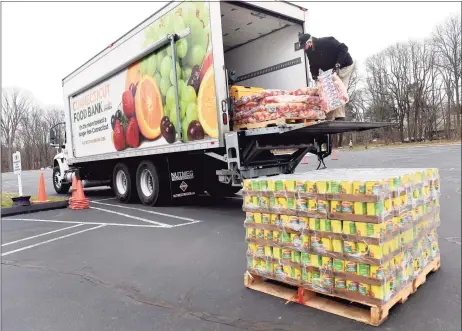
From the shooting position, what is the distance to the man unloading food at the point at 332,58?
20.5ft

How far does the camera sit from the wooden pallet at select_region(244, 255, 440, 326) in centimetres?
291

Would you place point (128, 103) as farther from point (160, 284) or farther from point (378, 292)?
point (378, 292)

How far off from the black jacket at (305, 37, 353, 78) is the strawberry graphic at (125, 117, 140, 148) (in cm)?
460

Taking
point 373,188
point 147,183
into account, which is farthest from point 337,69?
point 147,183

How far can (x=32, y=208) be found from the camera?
32.8ft

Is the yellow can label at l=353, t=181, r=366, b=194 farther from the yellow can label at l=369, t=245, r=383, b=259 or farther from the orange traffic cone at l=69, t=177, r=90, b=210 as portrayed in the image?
the orange traffic cone at l=69, t=177, r=90, b=210

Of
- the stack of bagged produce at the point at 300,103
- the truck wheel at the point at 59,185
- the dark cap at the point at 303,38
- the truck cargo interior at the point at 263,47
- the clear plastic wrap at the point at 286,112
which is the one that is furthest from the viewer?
the truck wheel at the point at 59,185

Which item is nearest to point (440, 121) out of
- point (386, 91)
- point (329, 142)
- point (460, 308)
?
point (386, 91)

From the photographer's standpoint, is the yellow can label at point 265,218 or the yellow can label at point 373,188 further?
the yellow can label at point 265,218

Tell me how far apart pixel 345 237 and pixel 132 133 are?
24.0ft

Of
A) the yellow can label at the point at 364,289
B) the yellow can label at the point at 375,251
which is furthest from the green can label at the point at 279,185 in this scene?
the yellow can label at the point at 364,289

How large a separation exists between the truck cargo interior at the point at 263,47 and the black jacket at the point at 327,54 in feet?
5.05

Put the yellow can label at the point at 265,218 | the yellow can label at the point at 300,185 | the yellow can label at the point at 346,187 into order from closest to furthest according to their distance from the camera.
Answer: the yellow can label at the point at 346,187 → the yellow can label at the point at 300,185 → the yellow can label at the point at 265,218

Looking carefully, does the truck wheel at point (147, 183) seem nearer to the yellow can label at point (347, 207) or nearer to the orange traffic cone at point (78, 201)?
the orange traffic cone at point (78, 201)
